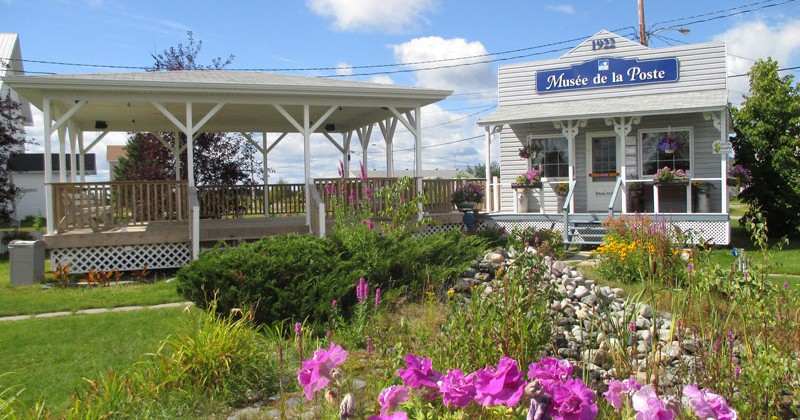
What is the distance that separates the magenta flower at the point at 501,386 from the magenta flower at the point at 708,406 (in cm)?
49

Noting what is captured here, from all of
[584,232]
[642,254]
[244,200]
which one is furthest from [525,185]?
[642,254]

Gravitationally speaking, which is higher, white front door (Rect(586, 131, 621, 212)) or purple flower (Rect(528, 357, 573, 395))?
white front door (Rect(586, 131, 621, 212))

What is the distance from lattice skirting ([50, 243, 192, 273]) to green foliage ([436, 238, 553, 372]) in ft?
28.8

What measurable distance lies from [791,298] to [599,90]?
12.2 meters

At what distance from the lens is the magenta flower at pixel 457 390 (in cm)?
192

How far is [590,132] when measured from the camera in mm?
16203

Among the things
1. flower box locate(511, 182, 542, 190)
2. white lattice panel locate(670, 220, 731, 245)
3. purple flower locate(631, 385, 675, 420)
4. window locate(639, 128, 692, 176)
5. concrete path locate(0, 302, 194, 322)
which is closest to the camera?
purple flower locate(631, 385, 675, 420)

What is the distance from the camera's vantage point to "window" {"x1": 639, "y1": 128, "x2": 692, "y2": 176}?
49.2ft

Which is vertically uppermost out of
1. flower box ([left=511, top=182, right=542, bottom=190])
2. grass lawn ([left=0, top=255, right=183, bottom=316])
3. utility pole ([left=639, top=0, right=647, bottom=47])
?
utility pole ([left=639, top=0, right=647, bottom=47])

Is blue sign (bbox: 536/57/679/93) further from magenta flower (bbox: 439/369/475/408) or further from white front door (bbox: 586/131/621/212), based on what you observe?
magenta flower (bbox: 439/369/475/408)

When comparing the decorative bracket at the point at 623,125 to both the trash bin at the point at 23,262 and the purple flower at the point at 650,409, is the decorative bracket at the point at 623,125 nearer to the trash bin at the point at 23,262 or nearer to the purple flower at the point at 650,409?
the trash bin at the point at 23,262

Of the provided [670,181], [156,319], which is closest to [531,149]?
[670,181]

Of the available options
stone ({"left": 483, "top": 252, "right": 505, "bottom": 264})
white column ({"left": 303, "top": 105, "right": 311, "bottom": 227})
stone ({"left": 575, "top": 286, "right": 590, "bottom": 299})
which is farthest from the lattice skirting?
stone ({"left": 575, "top": 286, "right": 590, "bottom": 299})

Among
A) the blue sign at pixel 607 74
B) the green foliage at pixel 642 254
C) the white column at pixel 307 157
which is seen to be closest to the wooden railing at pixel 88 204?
the white column at pixel 307 157
